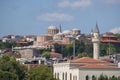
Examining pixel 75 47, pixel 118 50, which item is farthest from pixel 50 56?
pixel 118 50

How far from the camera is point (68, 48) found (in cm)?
13738

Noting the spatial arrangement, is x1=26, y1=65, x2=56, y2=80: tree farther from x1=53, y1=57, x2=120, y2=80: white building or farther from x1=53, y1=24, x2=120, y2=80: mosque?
x1=53, y1=24, x2=120, y2=80: mosque

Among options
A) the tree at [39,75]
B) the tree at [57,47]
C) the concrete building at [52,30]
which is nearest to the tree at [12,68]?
the tree at [39,75]

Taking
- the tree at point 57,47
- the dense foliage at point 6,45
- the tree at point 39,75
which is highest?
the dense foliage at point 6,45

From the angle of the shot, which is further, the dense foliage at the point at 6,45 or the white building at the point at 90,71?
the dense foliage at the point at 6,45

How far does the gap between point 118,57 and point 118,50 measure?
35.8 m

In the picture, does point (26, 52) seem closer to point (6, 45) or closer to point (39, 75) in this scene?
point (6, 45)

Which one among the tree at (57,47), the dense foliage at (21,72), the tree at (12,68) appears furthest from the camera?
the tree at (57,47)

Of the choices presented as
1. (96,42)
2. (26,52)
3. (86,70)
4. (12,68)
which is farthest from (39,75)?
(26,52)

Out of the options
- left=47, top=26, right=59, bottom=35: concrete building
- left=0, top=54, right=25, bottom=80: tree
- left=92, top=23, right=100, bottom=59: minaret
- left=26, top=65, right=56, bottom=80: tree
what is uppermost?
left=47, top=26, right=59, bottom=35: concrete building

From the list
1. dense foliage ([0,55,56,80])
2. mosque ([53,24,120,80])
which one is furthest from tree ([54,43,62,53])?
dense foliage ([0,55,56,80])

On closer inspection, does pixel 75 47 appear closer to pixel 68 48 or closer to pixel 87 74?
pixel 68 48

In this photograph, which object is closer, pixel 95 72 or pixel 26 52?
pixel 95 72

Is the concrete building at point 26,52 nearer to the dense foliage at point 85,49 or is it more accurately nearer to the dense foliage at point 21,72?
the dense foliage at point 85,49
